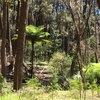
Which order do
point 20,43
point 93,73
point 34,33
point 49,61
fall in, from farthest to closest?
point 49,61 → point 34,33 → point 93,73 → point 20,43

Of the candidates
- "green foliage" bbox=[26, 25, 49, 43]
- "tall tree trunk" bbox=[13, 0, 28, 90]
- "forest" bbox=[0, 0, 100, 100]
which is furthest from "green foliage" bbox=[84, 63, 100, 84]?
"green foliage" bbox=[26, 25, 49, 43]

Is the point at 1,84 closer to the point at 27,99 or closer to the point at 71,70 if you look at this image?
the point at 27,99

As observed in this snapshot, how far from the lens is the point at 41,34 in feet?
61.3

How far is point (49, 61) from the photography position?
989 inches

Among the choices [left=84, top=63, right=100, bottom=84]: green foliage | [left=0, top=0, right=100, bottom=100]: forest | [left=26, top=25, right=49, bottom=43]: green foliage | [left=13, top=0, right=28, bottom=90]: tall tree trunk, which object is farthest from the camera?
[left=26, top=25, right=49, bottom=43]: green foliage

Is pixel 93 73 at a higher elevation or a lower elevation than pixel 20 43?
lower

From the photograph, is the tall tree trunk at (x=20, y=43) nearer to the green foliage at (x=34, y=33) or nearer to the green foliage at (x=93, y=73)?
the green foliage at (x=93, y=73)

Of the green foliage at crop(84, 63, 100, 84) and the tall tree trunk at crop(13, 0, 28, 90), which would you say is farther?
the green foliage at crop(84, 63, 100, 84)

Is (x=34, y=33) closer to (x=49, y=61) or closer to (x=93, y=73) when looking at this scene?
(x=49, y=61)

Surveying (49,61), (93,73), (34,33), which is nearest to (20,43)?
(93,73)

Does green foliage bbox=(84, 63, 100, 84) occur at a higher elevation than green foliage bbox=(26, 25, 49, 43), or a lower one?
lower

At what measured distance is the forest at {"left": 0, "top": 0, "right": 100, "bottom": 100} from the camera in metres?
7.05

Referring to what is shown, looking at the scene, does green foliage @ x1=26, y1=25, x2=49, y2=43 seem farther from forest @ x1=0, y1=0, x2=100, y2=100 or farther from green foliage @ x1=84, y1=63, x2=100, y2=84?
green foliage @ x1=84, y1=63, x2=100, y2=84

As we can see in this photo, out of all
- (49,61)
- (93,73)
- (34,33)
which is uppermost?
(34,33)
